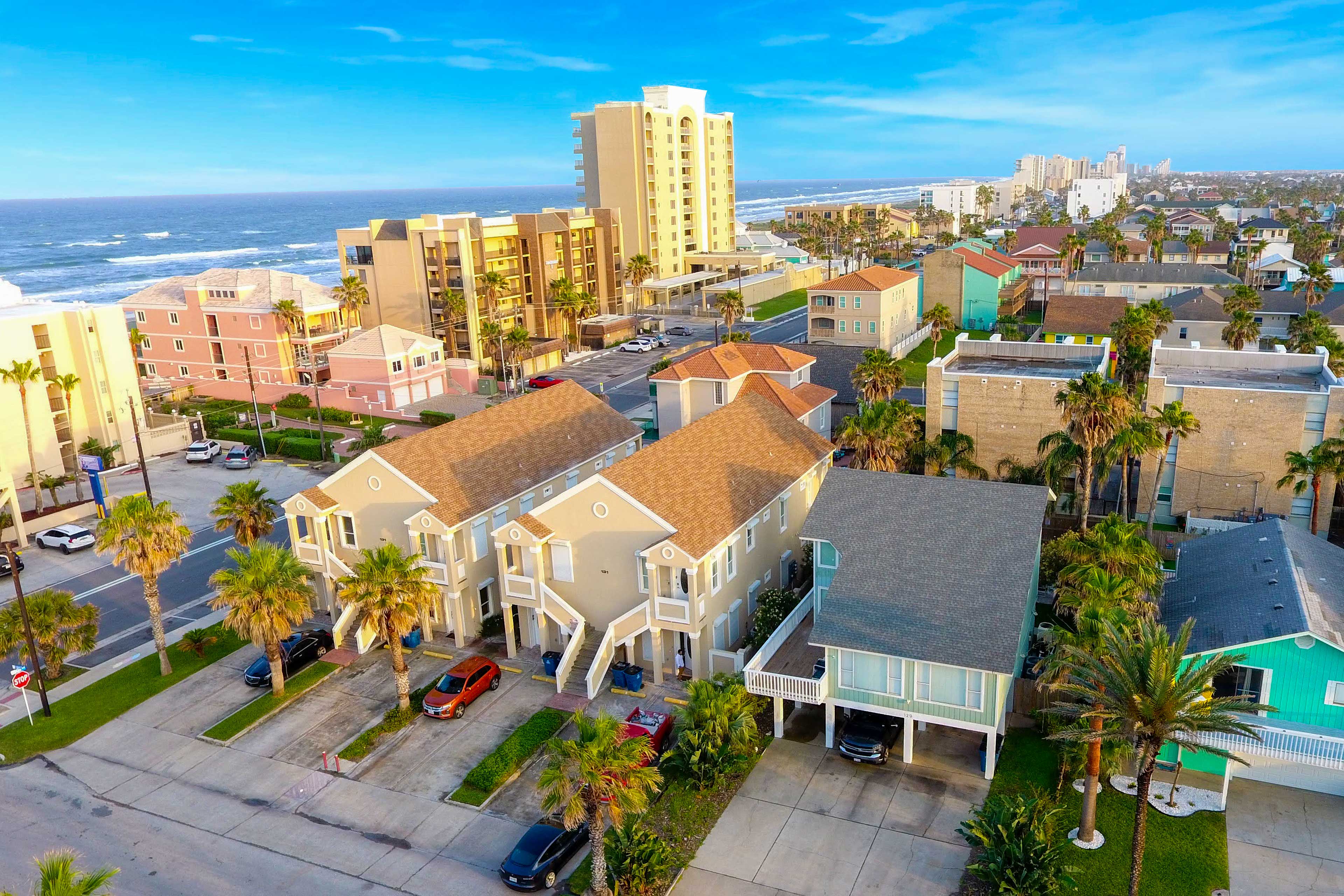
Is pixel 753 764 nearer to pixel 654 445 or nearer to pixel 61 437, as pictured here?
pixel 654 445

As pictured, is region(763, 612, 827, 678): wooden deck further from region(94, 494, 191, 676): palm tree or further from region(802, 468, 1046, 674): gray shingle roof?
region(94, 494, 191, 676): palm tree

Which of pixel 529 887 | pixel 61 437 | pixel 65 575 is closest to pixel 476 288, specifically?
pixel 61 437

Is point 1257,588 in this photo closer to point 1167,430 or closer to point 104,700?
point 1167,430

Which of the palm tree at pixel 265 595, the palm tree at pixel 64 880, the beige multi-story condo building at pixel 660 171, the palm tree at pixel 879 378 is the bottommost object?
the palm tree at pixel 265 595

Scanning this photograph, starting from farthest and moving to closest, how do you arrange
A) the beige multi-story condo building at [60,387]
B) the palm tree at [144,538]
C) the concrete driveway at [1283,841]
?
the beige multi-story condo building at [60,387]
the palm tree at [144,538]
the concrete driveway at [1283,841]

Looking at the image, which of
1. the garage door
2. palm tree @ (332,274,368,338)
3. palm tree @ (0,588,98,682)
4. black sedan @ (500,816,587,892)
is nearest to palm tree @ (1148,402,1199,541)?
the garage door

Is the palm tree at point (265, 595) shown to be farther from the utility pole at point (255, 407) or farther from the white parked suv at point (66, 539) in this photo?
the utility pole at point (255, 407)

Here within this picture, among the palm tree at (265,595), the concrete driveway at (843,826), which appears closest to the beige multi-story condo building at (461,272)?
the palm tree at (265,595)
